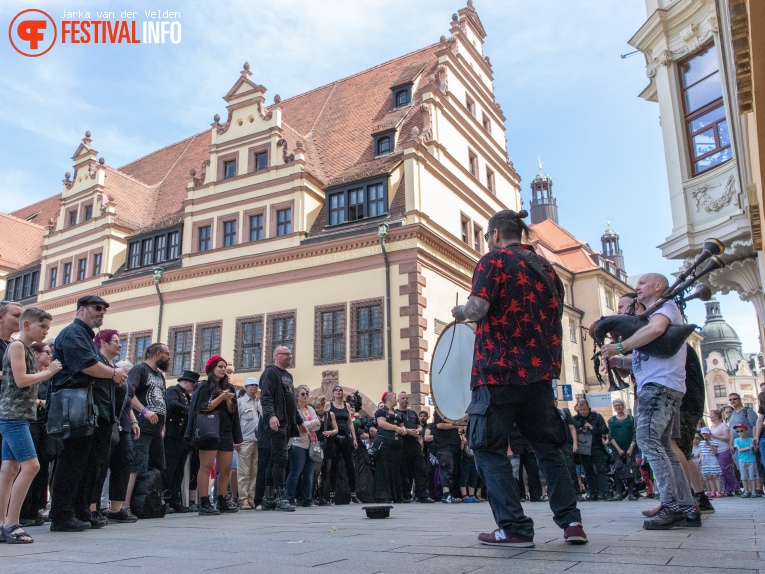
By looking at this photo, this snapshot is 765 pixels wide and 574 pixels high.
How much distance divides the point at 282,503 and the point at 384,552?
5.59m

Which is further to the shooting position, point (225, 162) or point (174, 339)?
point (225, 162)

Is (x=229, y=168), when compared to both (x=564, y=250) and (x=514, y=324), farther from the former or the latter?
(x=564, y=250)

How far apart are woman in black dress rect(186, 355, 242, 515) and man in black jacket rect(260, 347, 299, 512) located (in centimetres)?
45

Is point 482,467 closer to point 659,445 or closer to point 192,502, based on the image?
point 659,445

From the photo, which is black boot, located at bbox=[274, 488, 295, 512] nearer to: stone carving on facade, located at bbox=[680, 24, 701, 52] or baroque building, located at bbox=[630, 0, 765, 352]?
baroque building, located at bbox=[630, 0, 765, 352]

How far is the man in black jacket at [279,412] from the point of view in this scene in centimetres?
894

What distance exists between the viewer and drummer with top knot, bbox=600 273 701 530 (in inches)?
200

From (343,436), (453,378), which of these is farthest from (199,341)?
(453,378)

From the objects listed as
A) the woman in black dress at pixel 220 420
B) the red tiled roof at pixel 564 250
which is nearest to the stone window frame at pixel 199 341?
the woman in black dress at pixel 220 420

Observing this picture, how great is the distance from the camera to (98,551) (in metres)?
4.09

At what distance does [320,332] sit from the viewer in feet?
75.0

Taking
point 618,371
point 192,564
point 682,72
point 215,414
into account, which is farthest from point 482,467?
point 682,72

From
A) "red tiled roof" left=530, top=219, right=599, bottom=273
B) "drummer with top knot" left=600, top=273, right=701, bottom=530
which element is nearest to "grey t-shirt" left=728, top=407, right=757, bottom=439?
"drummer with top knot" left=600, top=273, right=701, bottom=530

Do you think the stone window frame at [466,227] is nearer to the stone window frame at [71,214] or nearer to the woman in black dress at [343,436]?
the woman in black dress at [343,436]
